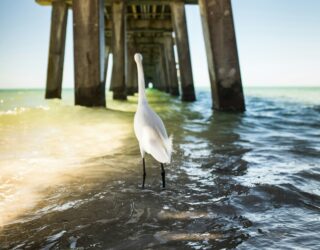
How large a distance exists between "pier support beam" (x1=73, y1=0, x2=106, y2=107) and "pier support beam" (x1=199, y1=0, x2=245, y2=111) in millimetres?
2439

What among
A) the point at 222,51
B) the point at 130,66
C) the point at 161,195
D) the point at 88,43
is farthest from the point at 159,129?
the point at 130,66

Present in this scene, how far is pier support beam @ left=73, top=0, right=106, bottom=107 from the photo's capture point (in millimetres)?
→ 8055

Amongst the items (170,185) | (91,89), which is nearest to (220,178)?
(170,185)

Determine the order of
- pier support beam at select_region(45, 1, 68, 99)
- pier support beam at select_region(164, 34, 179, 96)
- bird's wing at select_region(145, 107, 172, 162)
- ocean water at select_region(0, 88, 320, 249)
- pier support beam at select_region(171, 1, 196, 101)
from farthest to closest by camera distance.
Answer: pier support beam at select_region(164, 34, 179, 96) → pier support beam at select_region(171, 1, 196, 101) → pier support beam at select_region(45, 1, 68, 99) → bird's wing at select_region(145, 107, 172, 162) → ocean water at select_region(0, 88, 320, 249)

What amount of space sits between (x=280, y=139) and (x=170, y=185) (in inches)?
115

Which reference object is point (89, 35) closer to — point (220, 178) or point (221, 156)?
point (221, 156)

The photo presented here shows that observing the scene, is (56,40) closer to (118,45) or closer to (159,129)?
(118,45)

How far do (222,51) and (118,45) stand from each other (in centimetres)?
769

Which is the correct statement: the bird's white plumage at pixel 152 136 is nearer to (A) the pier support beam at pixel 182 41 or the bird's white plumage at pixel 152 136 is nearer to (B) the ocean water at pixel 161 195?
(B) the ocean water at pixel 161 195

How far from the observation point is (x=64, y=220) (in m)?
2.12

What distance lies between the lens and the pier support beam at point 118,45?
46.2ft

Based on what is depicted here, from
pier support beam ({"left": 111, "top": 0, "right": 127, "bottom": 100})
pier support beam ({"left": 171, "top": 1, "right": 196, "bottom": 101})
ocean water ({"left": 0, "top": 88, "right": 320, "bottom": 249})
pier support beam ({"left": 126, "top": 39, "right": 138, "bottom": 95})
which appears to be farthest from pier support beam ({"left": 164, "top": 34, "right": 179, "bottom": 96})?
ocean water ({"left": 0, "top": 88, "right": 320, "bottom": 249})

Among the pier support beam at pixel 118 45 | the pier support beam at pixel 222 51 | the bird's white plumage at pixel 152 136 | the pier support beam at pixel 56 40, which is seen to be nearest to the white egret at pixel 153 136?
the bird's white plumage at pixel 152 136

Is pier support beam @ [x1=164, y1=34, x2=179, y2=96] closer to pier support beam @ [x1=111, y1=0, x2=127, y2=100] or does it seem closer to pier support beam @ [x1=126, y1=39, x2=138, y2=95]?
pier support beam @ [x1=126, y1=39, x2=138, y2=95]
